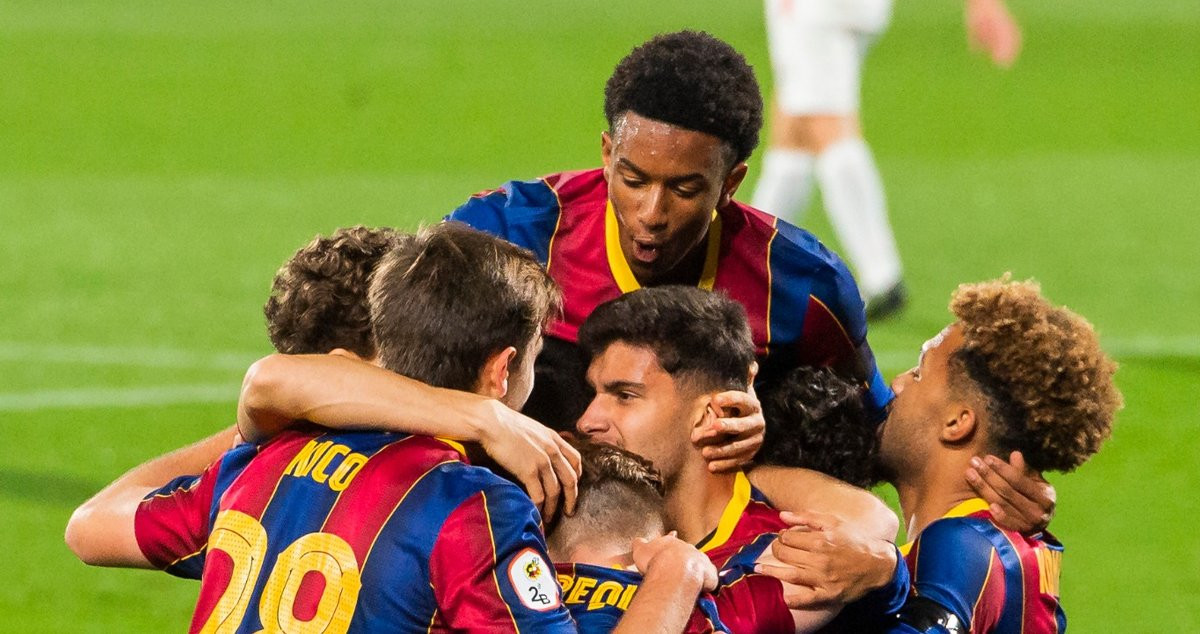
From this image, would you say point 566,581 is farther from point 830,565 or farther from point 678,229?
point 678,229

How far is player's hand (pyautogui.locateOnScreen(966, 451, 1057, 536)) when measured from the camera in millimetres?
4262

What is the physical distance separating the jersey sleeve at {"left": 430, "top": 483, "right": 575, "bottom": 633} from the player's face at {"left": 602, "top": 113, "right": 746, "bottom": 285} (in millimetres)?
1280

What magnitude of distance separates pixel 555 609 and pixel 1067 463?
162 centimetres

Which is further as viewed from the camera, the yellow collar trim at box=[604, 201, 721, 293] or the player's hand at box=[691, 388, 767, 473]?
the yellow collar trim at box=[604, 201, 721, 293]

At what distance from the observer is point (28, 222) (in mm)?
13414

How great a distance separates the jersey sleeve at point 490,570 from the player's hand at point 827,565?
2.15 feet

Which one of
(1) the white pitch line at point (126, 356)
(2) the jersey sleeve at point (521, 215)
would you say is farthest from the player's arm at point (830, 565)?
(1) the white pitch line at point (126, 356)

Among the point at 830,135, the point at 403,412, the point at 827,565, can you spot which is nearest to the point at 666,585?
the point at 827,565

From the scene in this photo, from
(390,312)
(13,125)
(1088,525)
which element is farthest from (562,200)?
(13,125)

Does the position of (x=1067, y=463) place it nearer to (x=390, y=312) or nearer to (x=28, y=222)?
→ (x=390, y=312)

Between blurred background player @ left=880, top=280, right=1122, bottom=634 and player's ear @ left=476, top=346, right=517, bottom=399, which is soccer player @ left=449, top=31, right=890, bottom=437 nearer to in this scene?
blurred background player @ left=880, top=280, right=1122, bottom=634

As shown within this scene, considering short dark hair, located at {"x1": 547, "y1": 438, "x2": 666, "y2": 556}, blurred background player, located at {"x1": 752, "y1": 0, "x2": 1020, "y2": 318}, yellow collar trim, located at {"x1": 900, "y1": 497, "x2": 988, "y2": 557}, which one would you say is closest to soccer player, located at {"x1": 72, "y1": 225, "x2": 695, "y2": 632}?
short dark hair, located at {"x1": 547, "y1": 438, "x2": 666, "y2": 556}

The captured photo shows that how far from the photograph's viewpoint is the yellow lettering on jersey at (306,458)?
11.1ft

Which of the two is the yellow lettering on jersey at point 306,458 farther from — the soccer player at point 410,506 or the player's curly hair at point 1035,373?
the player's curly hair at point 1035,373
